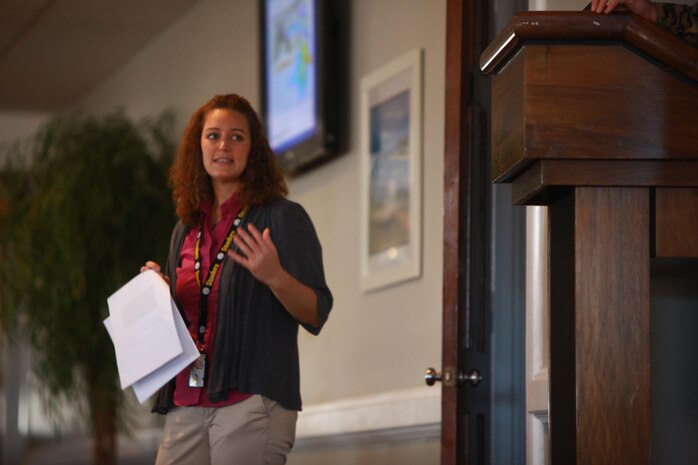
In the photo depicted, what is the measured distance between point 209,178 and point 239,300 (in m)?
0.34

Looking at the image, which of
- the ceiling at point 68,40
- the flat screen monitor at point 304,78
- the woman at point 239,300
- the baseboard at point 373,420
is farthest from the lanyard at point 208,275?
the ceiling at point 68,40

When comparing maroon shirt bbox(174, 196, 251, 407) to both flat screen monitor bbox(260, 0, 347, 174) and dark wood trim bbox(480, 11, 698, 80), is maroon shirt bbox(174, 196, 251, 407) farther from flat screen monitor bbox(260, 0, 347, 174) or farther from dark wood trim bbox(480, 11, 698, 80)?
flat screen monitor bbox(260, 0, 347, 174)

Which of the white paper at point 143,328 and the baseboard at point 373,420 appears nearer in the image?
the white paper at point 143,328

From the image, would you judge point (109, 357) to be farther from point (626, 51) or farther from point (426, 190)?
point (626, 51)

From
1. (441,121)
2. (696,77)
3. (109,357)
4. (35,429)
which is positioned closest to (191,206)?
(441,121)

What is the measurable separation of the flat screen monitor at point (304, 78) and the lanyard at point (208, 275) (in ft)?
5.52

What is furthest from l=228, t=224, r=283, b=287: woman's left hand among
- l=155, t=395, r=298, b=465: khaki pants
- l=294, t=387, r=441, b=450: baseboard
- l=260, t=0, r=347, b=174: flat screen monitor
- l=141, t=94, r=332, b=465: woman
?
l=260, t=0, r=347, b=174: flat screen monitor

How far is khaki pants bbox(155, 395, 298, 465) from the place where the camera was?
238cm

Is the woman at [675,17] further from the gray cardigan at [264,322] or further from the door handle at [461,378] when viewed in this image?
the door handle at [461,378]

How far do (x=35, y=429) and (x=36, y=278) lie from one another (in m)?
3.13

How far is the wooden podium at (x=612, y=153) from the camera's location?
55.2 inches

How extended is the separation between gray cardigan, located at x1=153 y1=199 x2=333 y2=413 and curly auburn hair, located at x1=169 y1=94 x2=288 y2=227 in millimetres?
45

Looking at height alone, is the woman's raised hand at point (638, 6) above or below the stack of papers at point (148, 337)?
above

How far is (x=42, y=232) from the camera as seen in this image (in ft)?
18.4
